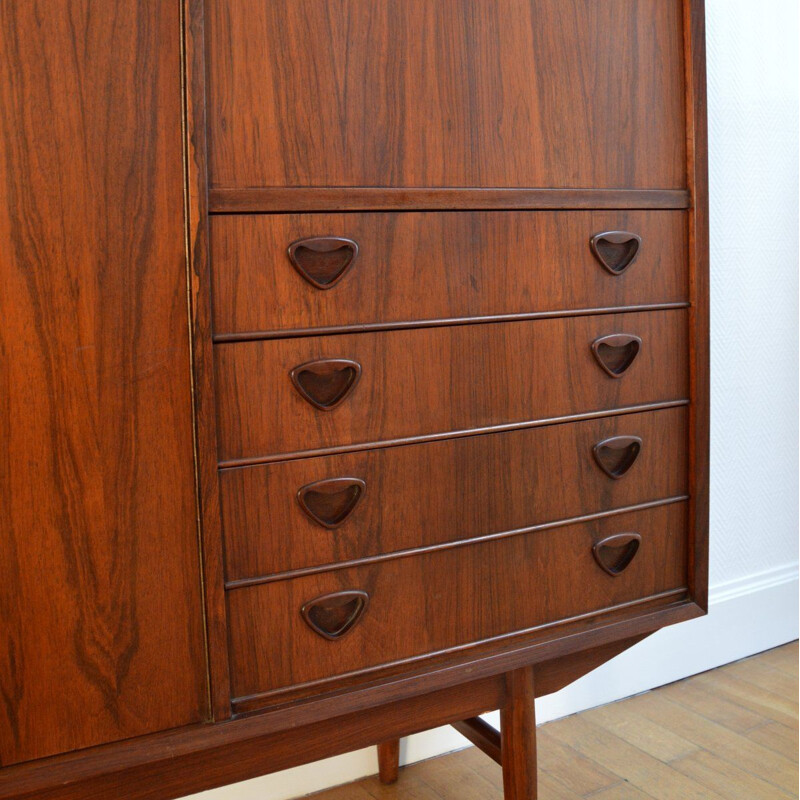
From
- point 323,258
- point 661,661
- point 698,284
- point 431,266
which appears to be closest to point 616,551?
point 698,284

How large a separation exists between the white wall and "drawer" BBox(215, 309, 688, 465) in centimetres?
91

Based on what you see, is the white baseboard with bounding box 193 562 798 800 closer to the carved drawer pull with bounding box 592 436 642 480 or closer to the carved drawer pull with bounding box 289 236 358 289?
the carved drawer pull with bounding box 592 436 642 480

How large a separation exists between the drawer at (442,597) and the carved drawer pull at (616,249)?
384 mm

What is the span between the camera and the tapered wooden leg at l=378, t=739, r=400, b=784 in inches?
71.6

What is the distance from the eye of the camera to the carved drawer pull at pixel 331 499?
1168 mm

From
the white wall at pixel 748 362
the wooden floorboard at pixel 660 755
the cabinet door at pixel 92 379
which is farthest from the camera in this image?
the white wall at pixel 748 362

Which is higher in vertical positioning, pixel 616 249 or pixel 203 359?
pixel 616 249

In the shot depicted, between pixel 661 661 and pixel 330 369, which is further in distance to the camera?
pixel 661 661

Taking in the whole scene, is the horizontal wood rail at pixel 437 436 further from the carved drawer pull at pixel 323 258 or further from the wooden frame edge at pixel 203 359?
the carved drawer pull at pixel 323 258

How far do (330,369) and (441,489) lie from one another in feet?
0.77

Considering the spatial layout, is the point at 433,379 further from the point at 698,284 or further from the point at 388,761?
the point at 388,761

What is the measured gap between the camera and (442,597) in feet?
4.19

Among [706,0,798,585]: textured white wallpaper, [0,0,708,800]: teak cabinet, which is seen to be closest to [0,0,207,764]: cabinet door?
[0,0,708,800]: teak cabinet

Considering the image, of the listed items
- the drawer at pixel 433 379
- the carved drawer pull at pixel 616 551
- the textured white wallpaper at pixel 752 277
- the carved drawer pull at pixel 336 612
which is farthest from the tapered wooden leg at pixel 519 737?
the textured white wallpaper at pixel 752 277
